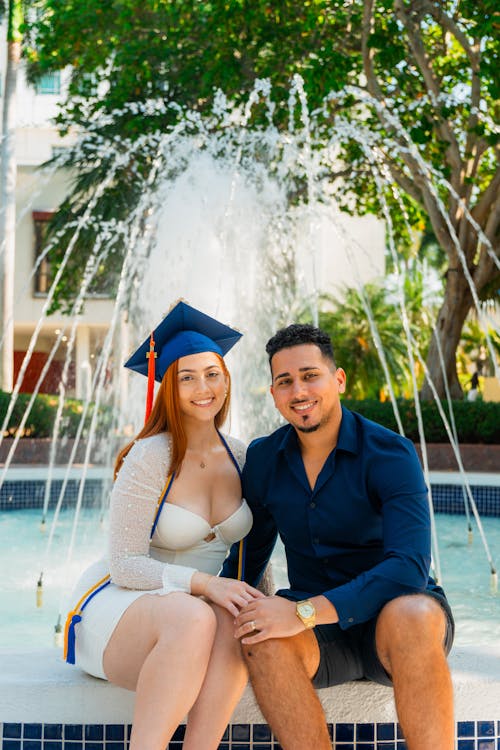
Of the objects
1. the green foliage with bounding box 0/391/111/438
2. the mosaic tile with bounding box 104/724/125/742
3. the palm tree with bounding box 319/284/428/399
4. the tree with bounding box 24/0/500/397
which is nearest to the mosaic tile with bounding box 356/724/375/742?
the mosaic tile with bounding box 104/724/125/742

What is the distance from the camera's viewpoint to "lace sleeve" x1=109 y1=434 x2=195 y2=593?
2482 millimetres

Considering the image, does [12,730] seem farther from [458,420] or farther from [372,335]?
[372,335]

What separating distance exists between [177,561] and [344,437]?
596 mm

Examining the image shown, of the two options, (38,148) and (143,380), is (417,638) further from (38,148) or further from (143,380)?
(38,148)

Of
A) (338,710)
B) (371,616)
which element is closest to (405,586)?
(371,616)

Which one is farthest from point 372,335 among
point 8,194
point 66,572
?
point 66,572

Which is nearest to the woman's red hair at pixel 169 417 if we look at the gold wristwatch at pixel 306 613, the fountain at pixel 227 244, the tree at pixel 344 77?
the gold wristwatch at pixel 306 613

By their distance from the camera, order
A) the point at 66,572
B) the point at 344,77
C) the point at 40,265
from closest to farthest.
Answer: the point at 66,572 → the point at 344,77 → the point at 40,265

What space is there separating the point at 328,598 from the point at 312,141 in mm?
11313

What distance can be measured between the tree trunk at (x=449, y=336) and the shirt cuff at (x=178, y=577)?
1031 cm

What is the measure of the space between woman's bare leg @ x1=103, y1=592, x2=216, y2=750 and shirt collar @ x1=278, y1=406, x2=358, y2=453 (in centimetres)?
51

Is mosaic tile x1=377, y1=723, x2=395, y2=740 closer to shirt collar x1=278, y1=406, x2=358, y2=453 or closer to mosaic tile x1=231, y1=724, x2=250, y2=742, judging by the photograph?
mosaic tile x1=231, y1=724, x2=250, y2=742

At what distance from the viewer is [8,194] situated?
18.1m

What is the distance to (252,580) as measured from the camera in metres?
2.80
